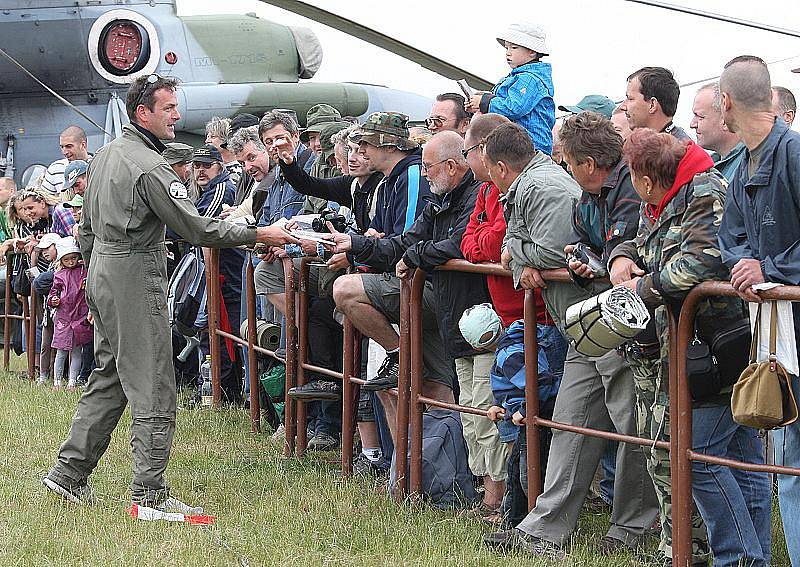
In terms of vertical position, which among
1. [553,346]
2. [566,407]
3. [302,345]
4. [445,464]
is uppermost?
[553,346]

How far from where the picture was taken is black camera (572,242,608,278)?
14.4 ft

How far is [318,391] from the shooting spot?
6570 mm

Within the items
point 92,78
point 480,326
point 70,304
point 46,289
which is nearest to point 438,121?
point 480,326

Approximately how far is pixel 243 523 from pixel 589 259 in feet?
6.95

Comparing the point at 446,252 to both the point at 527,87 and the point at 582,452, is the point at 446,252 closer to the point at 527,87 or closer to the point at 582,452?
the point at 582,452

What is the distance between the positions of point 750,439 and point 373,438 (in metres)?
2.60

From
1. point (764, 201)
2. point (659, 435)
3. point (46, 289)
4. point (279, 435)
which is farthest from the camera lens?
point (46, 289)

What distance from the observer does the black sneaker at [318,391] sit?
6551 millimetres

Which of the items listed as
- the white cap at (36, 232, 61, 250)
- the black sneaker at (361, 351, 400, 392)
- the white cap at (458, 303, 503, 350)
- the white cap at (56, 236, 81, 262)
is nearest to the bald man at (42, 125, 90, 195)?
the white cap at (36, 232, 61, 250)

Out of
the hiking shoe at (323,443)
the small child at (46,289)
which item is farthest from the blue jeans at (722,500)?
the small child at (46,289)

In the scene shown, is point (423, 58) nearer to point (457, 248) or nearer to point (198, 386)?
point (198, 386)

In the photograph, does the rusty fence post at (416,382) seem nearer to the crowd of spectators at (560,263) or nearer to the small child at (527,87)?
the crowd of spectators at (560,263)

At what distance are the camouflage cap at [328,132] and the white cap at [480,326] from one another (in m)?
2.88

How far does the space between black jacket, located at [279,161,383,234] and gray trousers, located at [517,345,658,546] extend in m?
2.06
